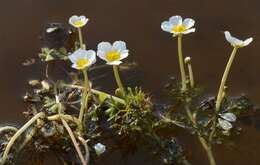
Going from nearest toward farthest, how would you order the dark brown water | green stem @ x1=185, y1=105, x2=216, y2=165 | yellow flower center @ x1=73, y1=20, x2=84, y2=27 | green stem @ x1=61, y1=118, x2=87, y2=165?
green stem @ x1=61, y1=118, x2=87, y2=165 < green stem @ x1=185, y1=105, x2=216, y2=165 < yellow flower center @ x1=73, y1=20, x2=84, y2=27 < the dark brown water

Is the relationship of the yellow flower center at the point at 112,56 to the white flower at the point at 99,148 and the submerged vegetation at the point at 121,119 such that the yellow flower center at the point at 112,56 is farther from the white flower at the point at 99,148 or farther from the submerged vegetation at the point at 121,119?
the white flower at the point at 99,148

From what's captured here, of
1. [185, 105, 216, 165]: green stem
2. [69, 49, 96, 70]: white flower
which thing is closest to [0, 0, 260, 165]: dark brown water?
[185, 105, 216, 165]: green stem

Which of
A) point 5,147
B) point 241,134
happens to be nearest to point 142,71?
point 241,134

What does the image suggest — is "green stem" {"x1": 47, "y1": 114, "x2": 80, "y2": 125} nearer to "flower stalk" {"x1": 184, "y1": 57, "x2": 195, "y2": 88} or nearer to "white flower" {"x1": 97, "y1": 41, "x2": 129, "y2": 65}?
"white flower" {"x1": 97, "y1": 41, "x2": 129, "y2": 65}

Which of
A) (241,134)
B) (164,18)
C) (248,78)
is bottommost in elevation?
(241,134)

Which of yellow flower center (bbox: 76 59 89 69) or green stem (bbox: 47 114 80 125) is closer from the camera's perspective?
yellow flower center (bbox: 76 59 89 69)

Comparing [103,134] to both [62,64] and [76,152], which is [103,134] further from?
[62,64]
